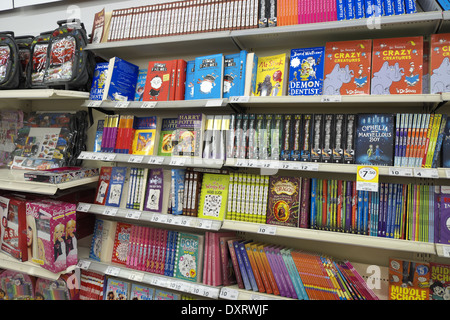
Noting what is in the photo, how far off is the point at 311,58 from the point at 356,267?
1405mm

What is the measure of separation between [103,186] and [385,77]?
2180 millimetres

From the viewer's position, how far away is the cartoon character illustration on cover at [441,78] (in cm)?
172

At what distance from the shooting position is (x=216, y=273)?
206cm

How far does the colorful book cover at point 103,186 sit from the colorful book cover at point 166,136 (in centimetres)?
47

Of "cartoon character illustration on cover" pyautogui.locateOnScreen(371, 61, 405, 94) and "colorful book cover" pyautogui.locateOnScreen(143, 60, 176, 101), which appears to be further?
"colorful book cover" pyautogui.locateOnScreen(143, 60, 176, 101)

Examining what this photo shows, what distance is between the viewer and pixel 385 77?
1838mm

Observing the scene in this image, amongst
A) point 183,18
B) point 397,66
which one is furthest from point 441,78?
point 183,18

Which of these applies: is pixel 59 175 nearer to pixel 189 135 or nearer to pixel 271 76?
pixel 189 135

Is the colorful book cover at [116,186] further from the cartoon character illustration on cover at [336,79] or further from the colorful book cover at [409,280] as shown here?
the colorful book cover at [409,280]

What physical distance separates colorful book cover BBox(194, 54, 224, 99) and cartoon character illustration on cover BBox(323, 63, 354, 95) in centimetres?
70

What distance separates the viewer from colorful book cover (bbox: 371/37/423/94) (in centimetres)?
178

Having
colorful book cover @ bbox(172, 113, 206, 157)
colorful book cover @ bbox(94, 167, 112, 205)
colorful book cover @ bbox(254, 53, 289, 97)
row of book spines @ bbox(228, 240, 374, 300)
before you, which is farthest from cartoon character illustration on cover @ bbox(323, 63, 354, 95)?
colorful book cover @ bbox(94, 167, 112, 205)

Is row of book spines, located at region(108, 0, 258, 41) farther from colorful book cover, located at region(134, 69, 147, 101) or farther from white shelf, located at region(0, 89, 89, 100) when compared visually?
white shelf, located at region(0, 89, 89, 100)

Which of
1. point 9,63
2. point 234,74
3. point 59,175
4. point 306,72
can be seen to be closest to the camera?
point 306,72
